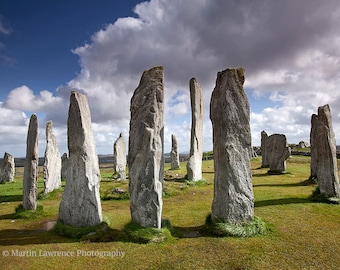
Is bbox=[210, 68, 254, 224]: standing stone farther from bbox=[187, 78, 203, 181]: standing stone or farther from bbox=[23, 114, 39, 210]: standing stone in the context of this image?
bbox=[187, 78, 203, 181]: standing stone

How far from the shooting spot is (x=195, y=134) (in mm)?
21297

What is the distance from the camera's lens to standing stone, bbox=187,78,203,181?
20872mm

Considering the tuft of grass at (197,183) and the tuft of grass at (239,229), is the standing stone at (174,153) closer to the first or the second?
the tuft of grass at (197,183)

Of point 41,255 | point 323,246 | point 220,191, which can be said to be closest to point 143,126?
point 220,191

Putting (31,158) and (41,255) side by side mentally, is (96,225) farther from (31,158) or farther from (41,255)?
(31,158)

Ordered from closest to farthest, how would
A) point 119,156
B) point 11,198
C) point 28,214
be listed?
1. point 28,214
2. point 11,198
3. point 119,156

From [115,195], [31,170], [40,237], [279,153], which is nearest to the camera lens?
[40,237]

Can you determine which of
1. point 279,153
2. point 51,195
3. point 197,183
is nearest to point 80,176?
point 51,195

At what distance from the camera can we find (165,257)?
7598 millimetres

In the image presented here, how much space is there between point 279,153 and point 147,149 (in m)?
19.5

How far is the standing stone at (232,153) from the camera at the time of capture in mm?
9328

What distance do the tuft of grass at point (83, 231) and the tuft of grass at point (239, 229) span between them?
3.92 metres

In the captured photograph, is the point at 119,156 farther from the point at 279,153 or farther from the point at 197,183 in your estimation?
the point at 279,153

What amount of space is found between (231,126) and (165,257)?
496 cm
